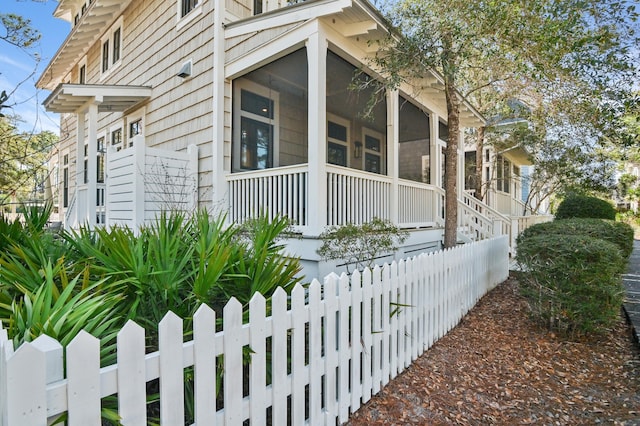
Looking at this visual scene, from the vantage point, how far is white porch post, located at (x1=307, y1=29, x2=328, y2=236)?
4.89m

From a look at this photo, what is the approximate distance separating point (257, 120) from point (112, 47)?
716cm

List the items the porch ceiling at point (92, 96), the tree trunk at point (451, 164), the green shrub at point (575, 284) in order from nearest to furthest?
the green shrub at point (575, 284) → the tree trunk at point (451, 164) → the porch ceiling at point (92, 96)

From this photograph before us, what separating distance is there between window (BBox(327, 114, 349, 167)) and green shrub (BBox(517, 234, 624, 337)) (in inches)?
228

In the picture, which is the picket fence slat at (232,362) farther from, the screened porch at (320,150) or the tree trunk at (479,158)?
the tree trunk at (479,158)

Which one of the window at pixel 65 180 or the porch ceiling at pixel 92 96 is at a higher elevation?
→ the porch ceiling at pixel 92 96

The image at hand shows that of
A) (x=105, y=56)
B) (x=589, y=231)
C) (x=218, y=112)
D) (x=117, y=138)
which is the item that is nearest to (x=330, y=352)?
(x=218, y=112)

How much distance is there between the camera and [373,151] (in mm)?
10828

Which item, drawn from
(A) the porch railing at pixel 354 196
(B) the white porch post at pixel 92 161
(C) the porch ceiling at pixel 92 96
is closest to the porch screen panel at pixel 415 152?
(A) the porch railing at pixel 354 196

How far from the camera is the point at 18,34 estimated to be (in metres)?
4.64

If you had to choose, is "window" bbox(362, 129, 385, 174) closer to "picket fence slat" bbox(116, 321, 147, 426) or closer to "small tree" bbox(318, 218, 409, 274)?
"small tree" bbox(318, 218, 409, 274)

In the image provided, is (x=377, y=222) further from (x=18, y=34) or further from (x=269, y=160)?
(x=18, y=34)

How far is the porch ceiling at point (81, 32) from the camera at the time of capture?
10.1 m

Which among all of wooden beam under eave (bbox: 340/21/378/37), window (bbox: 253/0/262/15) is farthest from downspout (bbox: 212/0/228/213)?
wooden beam under eave (bbox: 340/21/378/37)

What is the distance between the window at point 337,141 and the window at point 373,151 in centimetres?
88
